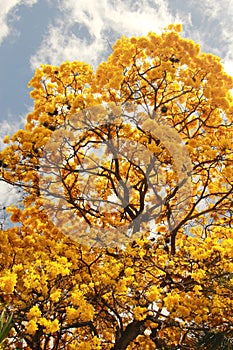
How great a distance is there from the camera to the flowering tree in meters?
6.66

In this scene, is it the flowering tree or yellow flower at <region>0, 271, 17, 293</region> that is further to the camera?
the flowering tree

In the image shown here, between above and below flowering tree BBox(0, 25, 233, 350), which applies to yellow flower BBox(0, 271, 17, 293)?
below

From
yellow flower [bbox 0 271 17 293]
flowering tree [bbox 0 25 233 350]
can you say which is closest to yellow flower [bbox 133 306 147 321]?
flowering tree [bbox 0 25 233 350]

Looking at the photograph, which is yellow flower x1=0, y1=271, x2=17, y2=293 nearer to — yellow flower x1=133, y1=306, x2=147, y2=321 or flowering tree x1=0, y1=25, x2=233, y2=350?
flowering tree x1=0, y1=25, x2=233, y2=350

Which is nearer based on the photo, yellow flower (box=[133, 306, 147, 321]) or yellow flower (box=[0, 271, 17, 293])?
yellow flower (box=[0, 271, 17, 293])

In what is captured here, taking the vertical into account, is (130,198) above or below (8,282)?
above

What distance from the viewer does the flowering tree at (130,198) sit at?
6.66 m

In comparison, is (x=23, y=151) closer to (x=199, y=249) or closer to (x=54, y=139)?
(x=54, y=139)

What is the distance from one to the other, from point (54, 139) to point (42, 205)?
2.17 metres

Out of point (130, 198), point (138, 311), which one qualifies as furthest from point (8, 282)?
point (130, 198)

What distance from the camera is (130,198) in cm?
983

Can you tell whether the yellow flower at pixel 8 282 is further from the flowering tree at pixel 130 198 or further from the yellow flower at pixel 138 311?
the yellow flower at pixel 138 311

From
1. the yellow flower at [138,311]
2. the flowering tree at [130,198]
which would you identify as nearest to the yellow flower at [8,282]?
the flowering tree at [130,198]

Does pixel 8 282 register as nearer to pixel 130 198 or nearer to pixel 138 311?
pixel 138 311
